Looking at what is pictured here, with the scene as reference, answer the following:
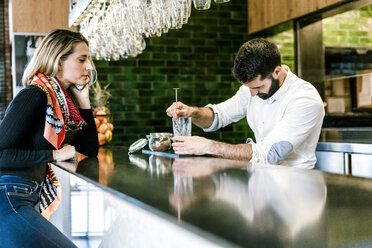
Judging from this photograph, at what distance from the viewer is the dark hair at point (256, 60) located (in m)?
2.33

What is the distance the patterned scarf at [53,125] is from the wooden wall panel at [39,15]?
188cm

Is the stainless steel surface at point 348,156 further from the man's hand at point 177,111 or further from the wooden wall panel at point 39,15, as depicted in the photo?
the wooden wall panel at point 39,15

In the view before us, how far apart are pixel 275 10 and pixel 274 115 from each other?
234 cm

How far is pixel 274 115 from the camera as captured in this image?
8.30 feet

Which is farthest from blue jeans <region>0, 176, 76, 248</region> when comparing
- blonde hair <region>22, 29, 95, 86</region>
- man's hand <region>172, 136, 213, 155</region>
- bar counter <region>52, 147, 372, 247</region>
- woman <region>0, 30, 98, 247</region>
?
man's hand <region>172, 136, 213, 155</region>

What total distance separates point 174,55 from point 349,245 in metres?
4.70

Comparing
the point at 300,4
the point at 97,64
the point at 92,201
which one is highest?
the point at 300,4

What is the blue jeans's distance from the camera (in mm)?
1551

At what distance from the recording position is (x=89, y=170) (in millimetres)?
1823

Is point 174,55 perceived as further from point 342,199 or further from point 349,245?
point 349,245

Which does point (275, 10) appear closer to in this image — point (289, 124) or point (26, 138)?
point (289, 124)

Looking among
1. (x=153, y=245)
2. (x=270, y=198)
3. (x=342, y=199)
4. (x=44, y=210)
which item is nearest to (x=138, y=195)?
(x=153, y=245)

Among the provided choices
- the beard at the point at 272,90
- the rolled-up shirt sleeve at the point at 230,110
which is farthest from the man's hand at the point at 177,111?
the beard at the point at 272,90

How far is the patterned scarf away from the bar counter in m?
0.35
